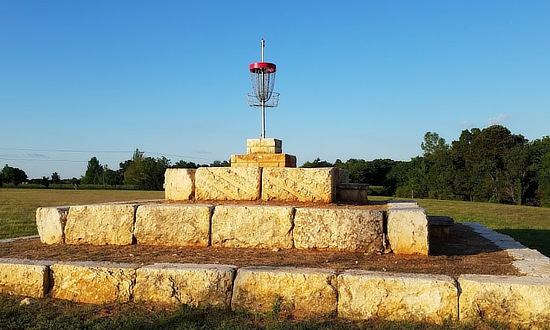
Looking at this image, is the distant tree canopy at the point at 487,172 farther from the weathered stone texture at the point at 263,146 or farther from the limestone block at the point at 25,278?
the limestone block at the point at 25,278

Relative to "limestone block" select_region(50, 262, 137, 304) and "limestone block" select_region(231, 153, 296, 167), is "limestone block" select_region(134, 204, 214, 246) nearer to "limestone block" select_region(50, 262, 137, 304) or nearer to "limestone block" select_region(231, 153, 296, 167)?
"limestone block" select_region(50, 262, 137, 304)

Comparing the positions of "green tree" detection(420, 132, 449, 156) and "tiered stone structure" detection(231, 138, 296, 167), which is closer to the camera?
"tiered stone structure" detection(231, 138, 296, 167)

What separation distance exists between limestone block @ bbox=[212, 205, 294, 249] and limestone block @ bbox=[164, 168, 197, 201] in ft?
7.08

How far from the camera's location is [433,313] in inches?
170

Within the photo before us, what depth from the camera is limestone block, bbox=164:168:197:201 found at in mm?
8562

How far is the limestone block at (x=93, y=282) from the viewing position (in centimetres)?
508

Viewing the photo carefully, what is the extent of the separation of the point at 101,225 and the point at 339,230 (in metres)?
3.74

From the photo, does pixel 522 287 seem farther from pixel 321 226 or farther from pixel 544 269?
pixel 321 226

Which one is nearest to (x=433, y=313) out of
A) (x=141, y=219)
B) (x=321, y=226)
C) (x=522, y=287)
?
(x=522, y=287)

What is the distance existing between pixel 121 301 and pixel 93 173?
106973mm

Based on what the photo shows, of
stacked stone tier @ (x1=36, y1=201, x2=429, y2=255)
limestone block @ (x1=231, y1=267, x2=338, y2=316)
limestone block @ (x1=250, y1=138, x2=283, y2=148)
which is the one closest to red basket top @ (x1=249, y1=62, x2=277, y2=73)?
limestone block @ (x1=250, y1=138, x2=283, y2=148)

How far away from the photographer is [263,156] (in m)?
9.81

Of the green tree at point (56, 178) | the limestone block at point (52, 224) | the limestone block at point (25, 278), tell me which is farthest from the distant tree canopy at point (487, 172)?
the green tree at point (56, 178)

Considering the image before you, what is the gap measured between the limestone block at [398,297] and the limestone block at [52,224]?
4848mm
